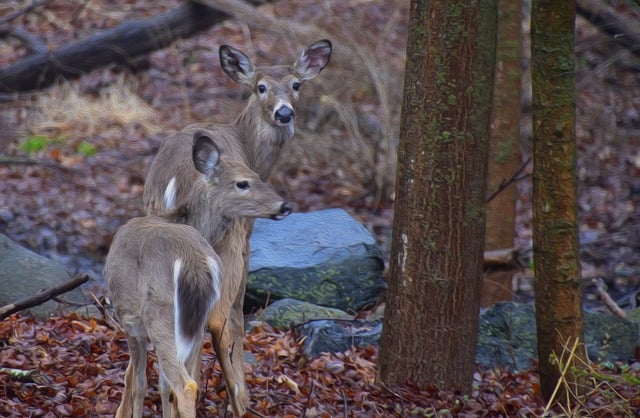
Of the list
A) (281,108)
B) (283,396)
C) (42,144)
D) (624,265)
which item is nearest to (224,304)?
(283,396)

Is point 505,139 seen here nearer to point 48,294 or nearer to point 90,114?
point 48,294

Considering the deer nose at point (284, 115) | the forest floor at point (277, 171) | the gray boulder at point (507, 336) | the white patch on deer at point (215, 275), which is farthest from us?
the gray boulder at point (507, 336)

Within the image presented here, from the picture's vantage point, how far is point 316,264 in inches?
359

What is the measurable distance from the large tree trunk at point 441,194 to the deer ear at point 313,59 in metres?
1.51

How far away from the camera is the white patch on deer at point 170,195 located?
6.34m

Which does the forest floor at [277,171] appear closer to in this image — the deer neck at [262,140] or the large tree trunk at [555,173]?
the large tree trunk at [555,173]

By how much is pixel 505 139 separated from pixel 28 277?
4.45m

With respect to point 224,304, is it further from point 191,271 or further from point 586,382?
point 586,382

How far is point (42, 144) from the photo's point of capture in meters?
14.7

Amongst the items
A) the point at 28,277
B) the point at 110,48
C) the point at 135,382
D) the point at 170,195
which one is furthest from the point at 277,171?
the point at 135,382

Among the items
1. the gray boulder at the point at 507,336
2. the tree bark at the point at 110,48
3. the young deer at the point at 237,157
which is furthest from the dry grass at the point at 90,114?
the gray boulder at the point at 507,336

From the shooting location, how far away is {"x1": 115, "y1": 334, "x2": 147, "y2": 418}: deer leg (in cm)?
539

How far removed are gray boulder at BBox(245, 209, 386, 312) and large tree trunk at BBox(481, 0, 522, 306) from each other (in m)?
1.24

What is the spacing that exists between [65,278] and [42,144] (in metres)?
6.48
